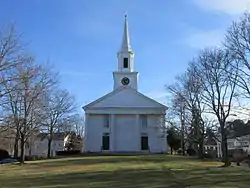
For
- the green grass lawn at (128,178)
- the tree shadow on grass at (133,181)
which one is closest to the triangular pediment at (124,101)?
the green grass lawn at (128,178)

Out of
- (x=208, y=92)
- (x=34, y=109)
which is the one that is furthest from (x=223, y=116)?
(x=34, y=109)

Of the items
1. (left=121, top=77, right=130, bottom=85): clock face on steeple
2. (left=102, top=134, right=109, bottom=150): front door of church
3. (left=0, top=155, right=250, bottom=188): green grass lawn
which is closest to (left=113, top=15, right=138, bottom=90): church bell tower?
(left=121, top=77, right=130, bottom=85): clock face on steeple

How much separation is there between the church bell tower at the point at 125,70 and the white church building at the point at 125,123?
3.97 m

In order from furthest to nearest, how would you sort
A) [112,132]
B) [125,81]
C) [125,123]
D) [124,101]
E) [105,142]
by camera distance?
[125,81], [124,101], [125,123], [105,142], [112,132]

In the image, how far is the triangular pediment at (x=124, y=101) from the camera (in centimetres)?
6119

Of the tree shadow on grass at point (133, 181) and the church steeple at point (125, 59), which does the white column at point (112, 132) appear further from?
the tree shadow on grass at point (133, 181)

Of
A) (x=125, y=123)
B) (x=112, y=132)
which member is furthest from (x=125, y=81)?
(x=112, y=132)

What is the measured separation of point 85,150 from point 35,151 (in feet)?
122

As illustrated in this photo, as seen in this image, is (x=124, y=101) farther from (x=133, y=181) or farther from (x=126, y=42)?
(x=133, y=181)

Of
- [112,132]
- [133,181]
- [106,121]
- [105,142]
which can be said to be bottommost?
[133,181]

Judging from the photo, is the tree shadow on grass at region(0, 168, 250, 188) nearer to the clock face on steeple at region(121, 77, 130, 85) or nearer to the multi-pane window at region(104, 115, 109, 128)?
the multi-pane window at region(104, 115, 109, 128)

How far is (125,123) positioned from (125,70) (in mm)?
10883

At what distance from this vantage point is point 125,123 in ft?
200

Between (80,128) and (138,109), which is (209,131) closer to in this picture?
(138,109)
